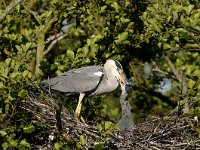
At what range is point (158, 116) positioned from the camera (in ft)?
24.5

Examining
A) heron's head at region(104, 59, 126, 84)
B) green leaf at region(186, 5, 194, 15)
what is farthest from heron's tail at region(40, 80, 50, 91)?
green leaf at region(186, 5, 194, 15)

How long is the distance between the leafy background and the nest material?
16 centimetres

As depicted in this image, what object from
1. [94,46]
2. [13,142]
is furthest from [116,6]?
[13,142]

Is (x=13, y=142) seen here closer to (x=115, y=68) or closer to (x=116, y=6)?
(x=115, y=68)

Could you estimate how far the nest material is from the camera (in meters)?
6.46

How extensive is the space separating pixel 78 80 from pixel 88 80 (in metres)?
0.13

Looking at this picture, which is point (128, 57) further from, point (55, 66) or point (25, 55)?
point (25, 55)

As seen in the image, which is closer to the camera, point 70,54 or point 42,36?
point 70,54

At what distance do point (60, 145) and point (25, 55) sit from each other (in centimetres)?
186

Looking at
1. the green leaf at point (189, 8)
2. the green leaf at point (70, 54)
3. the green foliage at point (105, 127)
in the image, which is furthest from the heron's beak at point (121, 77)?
the green foliage at point (105, 127)

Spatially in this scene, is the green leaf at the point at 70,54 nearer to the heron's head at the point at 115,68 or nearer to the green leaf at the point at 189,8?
the heron's head at the point at 115,68

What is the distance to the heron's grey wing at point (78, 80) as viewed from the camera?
759 cm

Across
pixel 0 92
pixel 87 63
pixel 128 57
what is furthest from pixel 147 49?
pixel 0 92

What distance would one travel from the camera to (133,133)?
6.86 meters
